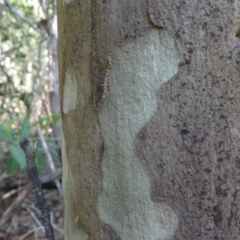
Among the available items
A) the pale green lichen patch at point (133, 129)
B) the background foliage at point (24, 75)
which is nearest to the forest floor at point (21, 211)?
the background foliage at point (24, 75)

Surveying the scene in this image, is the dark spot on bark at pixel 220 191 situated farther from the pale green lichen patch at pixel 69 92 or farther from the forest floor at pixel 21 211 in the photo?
the forest floor at pixel 21 211

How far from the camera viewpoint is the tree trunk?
0.43 m

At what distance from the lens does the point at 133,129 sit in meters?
0.46

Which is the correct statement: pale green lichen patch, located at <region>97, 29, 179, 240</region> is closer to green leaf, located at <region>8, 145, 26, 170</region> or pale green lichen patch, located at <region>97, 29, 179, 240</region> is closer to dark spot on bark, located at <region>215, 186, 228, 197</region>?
dark spot on bark, located at <region>215, 186, 228, 197</region>

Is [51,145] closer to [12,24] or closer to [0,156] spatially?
[0,156]

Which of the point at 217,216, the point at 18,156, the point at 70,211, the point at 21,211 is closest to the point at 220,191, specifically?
the point at 217,216

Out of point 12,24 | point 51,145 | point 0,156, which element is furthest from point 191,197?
point 12,24

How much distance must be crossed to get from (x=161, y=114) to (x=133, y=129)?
4 cm

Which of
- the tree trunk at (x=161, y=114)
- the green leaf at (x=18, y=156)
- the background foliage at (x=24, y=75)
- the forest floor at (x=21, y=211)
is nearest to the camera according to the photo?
the tree trunk at (x=161, y=114)

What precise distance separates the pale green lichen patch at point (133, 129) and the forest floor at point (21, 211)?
4.08ft

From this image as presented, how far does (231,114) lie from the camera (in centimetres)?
44

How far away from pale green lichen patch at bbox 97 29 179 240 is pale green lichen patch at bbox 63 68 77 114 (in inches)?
2.3

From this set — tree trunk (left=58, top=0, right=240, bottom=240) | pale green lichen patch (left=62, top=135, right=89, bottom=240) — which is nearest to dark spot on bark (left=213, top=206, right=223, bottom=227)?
tree trunk (left=58, top=0, right=240, bottom=240)

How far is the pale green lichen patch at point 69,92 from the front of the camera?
0.51 metres
